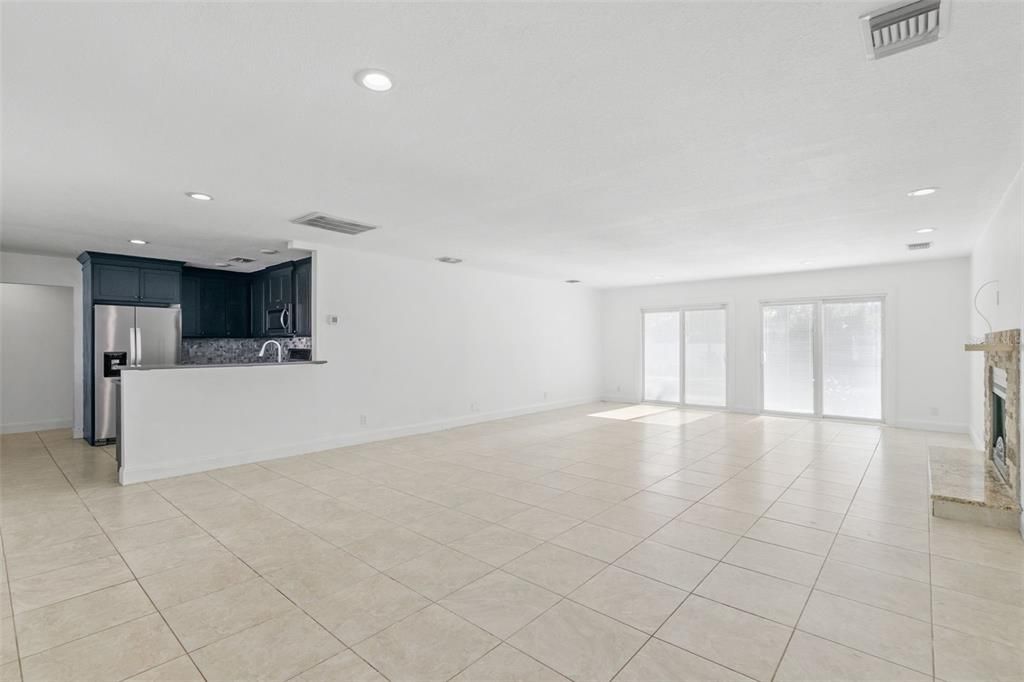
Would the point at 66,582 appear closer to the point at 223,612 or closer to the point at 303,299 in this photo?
the point at 223,612

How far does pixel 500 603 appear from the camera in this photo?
2.45 m

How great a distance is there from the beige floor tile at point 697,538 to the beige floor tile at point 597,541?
8.5 inches

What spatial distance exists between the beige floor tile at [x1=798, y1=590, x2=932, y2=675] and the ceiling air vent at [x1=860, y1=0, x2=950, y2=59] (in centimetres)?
248

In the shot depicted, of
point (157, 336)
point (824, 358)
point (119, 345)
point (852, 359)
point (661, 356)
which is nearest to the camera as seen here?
point (119, 345)

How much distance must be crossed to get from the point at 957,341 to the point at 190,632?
353 inches

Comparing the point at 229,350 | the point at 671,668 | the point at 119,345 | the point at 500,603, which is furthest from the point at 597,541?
the point at 229,350

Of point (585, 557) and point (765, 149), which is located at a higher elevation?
point (765, 149)

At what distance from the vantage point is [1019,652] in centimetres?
205

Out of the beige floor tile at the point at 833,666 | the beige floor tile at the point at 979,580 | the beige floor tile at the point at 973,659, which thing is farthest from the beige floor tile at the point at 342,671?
the beige floor tile at the point at 979,580

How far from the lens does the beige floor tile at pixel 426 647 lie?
196cm

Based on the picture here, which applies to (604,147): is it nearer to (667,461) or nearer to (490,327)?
(667,461)

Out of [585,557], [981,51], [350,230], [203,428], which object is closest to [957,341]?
[981,51]

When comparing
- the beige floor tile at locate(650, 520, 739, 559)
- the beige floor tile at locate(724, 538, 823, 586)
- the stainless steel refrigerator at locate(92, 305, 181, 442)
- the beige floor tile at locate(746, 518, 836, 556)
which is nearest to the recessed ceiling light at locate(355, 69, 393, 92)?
the beige floor tile at locate(650, 520, 739, 559)

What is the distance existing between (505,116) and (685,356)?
781 cm
